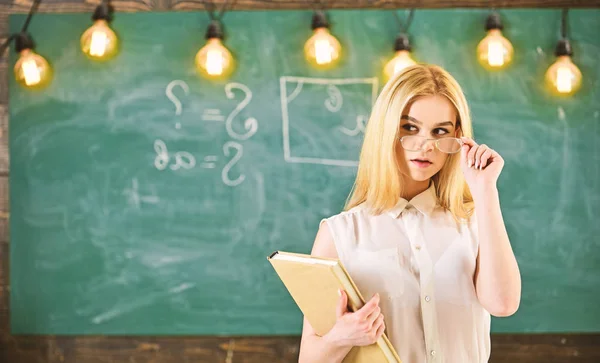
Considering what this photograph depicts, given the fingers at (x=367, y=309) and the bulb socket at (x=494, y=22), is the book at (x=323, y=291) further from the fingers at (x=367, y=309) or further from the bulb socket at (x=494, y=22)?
the bulb socket at (x=494, y=22)

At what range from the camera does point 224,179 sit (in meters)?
2.57

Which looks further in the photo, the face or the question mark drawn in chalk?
the question mark drawn in chalk

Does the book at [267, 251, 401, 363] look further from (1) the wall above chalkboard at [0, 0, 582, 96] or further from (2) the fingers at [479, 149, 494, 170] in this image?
(1) the wall above chalkboard at [0, 0, 582, 96]

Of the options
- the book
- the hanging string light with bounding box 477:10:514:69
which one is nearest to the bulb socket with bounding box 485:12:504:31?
the hanging string light with bounding box 477:10:514:69

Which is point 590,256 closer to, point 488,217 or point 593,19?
point 593,19

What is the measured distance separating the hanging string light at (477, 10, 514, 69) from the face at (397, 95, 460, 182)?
1444 millimetres

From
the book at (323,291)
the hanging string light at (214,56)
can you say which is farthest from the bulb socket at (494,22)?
the book at (323,291)

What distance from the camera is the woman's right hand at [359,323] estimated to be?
1025 millimetres

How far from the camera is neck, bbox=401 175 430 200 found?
1.23 metres

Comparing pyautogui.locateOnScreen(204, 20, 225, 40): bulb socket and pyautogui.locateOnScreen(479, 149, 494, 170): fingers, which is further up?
pyautogui.locateOnScreen(204, 20, 225, 40): bulb socket

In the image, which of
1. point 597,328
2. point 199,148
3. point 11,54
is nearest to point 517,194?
point 597,328

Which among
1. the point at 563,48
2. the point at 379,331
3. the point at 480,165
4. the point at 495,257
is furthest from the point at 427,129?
the point at 563,48

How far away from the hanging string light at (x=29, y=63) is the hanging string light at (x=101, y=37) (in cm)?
Answer: 18

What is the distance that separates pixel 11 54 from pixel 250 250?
1.26 m
